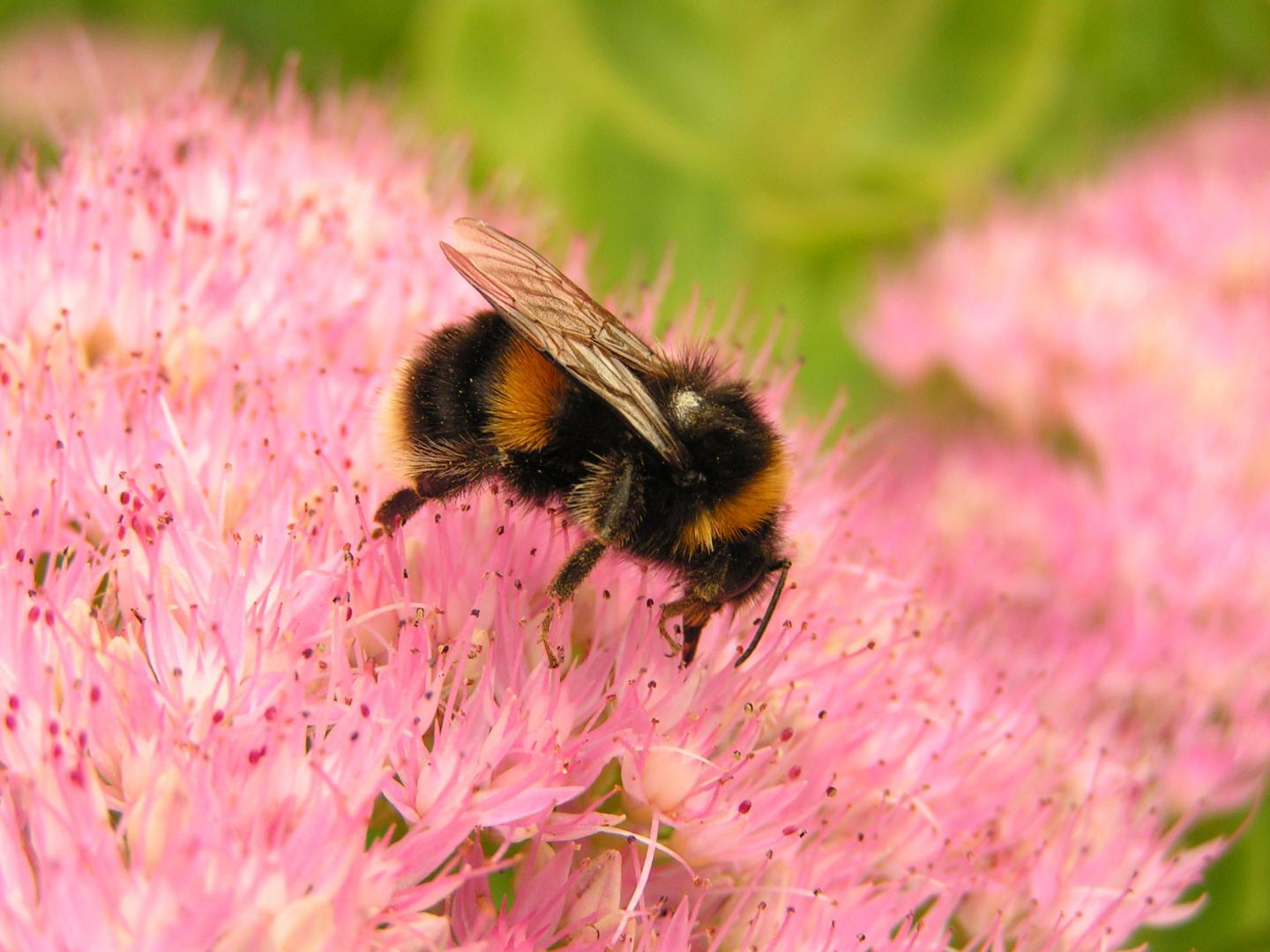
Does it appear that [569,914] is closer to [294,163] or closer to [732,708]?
[732,708]

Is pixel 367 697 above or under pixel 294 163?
under

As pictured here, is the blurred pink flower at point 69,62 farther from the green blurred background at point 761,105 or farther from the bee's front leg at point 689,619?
the bee's front leg at point 689,619

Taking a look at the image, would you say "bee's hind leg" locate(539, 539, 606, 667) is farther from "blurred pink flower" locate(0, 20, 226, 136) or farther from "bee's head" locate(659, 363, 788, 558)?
"blurred pink flower" locate(0, 20, 226, 136)

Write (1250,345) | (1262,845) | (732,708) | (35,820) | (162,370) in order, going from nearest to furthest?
(35,820) → (732,708) → (162,370) → (1262,845) → (1250,345)

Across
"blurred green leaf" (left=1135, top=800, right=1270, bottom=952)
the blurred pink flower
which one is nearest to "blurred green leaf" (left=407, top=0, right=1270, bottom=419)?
the blurred pink flower

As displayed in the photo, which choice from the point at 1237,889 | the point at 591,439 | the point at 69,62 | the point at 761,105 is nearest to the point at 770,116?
the point at 761,105

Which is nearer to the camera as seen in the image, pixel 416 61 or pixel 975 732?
pixel 975 732

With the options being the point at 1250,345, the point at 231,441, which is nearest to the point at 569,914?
the point at 231,441
